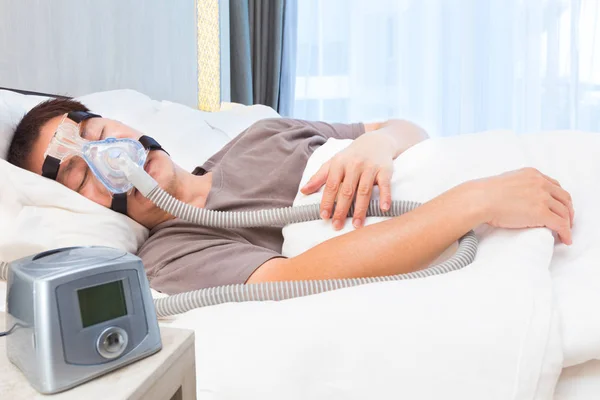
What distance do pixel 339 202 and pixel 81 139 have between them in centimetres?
61

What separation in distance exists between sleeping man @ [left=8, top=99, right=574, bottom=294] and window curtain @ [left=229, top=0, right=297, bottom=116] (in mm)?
2206

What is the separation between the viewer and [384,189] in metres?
1.04

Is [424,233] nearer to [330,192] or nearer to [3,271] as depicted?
[330,192]

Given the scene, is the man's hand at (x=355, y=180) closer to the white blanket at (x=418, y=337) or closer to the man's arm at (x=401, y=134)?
the man's arm at (x=401, y=134)

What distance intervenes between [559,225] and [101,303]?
28.9 inches

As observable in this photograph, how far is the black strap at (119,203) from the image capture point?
3.77 feet

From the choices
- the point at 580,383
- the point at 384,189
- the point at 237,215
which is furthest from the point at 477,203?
Result: the point at 237,215

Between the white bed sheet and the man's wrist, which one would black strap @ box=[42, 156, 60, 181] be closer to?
the man's wrist

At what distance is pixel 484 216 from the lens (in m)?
0.88

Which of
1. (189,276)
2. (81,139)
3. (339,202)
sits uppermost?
(81,139)

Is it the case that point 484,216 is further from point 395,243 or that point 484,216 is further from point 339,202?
point 339,202

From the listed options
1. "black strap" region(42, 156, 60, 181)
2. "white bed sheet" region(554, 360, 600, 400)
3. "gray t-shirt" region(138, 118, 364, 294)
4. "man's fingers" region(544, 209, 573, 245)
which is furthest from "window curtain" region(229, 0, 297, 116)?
"white bed sheet" region(554, 360, 600, 400)

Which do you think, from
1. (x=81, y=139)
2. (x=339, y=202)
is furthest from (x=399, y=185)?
(x=81, y=139)

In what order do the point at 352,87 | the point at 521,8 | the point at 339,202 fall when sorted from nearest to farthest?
the point at 339,202
the point at 521,8
the point at 352,87
